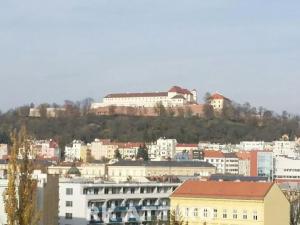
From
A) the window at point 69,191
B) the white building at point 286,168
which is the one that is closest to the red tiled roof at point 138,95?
the white building at point 286,168

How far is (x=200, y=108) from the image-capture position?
127 meters

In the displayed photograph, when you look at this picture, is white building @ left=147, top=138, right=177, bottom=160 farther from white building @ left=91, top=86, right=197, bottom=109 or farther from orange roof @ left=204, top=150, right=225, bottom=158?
white building @ left=91, top=86, right=197, bottom=109

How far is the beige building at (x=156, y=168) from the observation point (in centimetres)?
7581

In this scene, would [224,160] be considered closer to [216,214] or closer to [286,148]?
[286,148]

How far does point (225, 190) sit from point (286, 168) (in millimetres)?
53983

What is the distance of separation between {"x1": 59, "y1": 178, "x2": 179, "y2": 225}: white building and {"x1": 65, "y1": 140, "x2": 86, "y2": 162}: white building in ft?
199

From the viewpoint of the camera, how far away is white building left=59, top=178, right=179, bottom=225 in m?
39.4

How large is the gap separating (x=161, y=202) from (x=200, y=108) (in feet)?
273

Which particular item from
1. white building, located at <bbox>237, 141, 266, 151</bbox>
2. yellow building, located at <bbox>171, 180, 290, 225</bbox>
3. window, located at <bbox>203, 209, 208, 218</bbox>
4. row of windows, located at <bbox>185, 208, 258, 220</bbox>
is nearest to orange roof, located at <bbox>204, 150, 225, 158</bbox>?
white building, located at <bbox>237, 141, 266, 151</bbox>

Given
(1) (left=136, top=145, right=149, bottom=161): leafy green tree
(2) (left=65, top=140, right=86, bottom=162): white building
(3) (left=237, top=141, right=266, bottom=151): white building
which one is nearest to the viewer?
(1) (left=136, top=145, right=149, bottom=161): leafy green tree

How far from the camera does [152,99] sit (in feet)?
442

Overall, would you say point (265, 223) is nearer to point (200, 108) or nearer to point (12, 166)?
point (12, 166)

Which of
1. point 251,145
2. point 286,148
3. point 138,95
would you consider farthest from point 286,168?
point 138,95

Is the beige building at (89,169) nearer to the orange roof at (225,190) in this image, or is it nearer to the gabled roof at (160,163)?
the gabled roof at (160,163)
